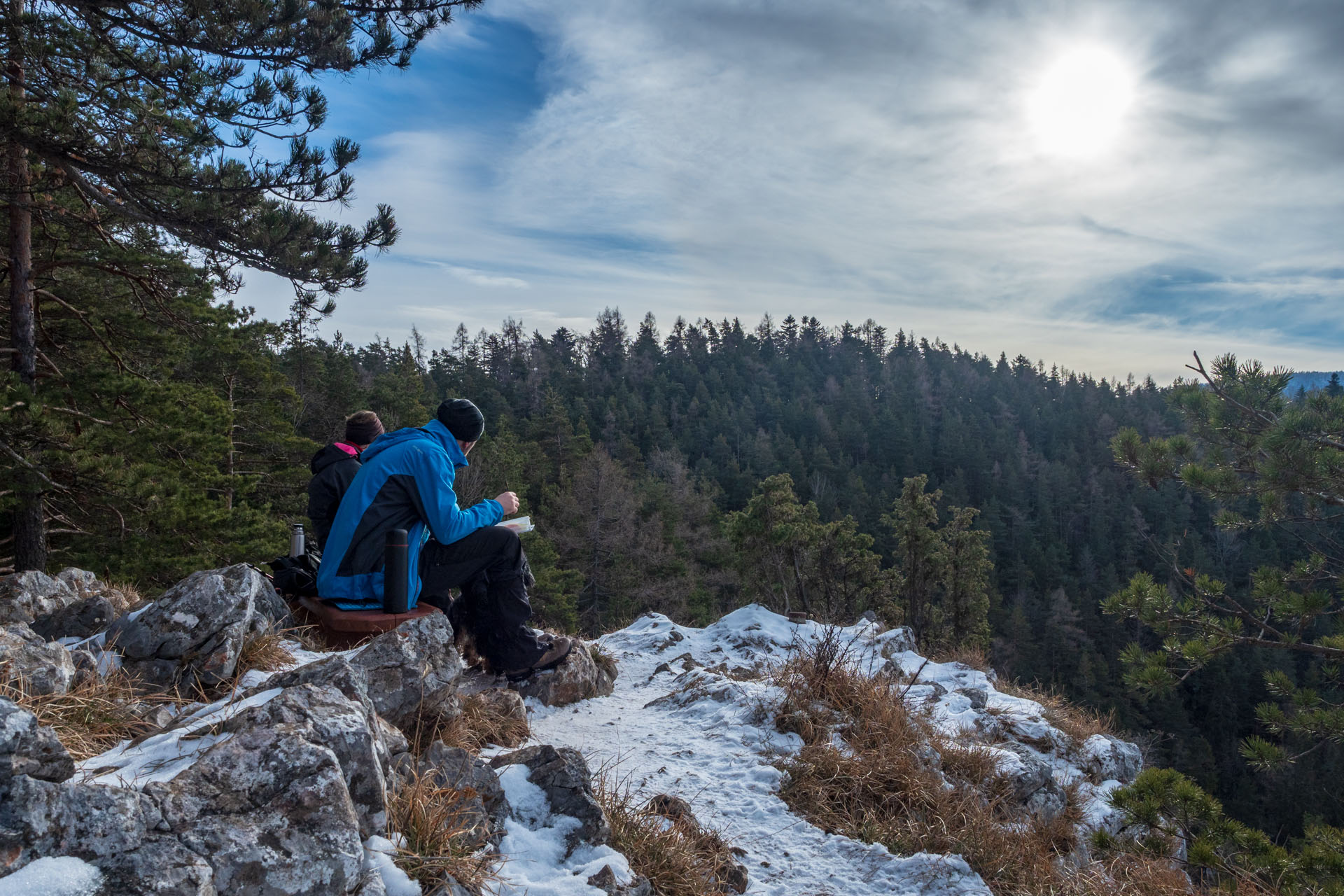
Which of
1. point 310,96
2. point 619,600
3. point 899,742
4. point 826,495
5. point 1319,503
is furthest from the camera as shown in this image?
point 826,495

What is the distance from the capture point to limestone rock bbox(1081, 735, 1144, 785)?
18.7 feet

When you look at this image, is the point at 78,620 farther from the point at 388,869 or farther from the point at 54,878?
the point at 54,878

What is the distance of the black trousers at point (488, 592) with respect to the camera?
12.9ft

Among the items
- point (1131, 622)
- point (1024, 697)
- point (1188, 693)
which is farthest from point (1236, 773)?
point (1024, 697)

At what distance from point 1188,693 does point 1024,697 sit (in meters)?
56.5

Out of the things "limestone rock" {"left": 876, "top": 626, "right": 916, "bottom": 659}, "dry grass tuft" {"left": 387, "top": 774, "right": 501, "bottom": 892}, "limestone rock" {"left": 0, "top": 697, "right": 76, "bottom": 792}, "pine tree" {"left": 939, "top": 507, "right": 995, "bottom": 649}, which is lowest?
"pine tree" {"left": 939, "top": 507, "right": 995, "bottom": 649}

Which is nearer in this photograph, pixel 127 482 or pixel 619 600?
pixel 127 482

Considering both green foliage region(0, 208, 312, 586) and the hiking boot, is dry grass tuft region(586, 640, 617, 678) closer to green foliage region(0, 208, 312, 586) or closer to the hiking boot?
the hiking boot

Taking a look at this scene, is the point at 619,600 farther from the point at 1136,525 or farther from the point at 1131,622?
the point at 1136,525

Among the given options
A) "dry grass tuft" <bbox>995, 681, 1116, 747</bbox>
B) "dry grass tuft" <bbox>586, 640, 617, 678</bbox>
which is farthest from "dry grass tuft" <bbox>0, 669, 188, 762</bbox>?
"dry grass tuft" <bbox>995, 681, 1116, 747</bbox>

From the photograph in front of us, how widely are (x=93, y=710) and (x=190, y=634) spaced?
1.98ft

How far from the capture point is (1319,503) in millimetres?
6125

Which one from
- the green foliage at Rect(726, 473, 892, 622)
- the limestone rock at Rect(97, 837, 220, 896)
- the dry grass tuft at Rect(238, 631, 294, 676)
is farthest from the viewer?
the green foliage at Rect(726, 473, 892, 622)

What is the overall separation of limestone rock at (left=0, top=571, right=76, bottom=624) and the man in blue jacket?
→ 4.48 ft
